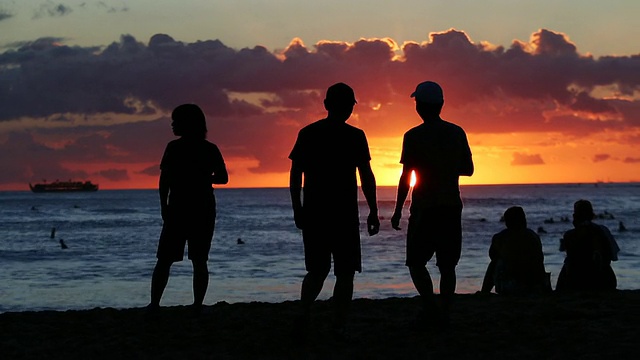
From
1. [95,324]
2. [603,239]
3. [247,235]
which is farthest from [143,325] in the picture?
[247,235]

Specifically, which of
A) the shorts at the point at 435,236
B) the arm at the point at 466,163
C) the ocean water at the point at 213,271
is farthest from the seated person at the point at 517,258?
the ocean water at the point at 213,271

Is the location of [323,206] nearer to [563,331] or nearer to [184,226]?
[184,226]

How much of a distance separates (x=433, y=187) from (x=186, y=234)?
2.28 meters

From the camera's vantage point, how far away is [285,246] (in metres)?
39.8

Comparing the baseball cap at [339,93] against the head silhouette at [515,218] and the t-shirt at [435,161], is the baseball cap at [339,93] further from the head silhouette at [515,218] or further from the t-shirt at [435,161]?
the head silhouette at [515,218]

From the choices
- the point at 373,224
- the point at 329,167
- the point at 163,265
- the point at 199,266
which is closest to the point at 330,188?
the point at 329,167

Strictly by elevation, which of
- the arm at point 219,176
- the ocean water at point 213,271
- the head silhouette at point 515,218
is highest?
the arm at point 219,176

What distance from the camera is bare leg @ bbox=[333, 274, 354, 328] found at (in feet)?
21.8

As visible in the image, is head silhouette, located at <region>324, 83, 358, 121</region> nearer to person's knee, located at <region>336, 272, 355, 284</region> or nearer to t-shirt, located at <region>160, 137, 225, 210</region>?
person's knee, located at <region>336, 272, 355, 284</region>

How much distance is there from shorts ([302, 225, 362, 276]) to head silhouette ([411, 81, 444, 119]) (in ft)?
3.91

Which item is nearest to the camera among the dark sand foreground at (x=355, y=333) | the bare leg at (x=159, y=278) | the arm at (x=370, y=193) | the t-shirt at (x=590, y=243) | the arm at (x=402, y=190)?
the dark sand foreground at (x=355, y=333)

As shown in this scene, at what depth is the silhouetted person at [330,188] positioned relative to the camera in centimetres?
655

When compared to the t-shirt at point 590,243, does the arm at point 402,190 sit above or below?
above

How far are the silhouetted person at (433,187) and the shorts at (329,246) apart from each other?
0.51 meters
